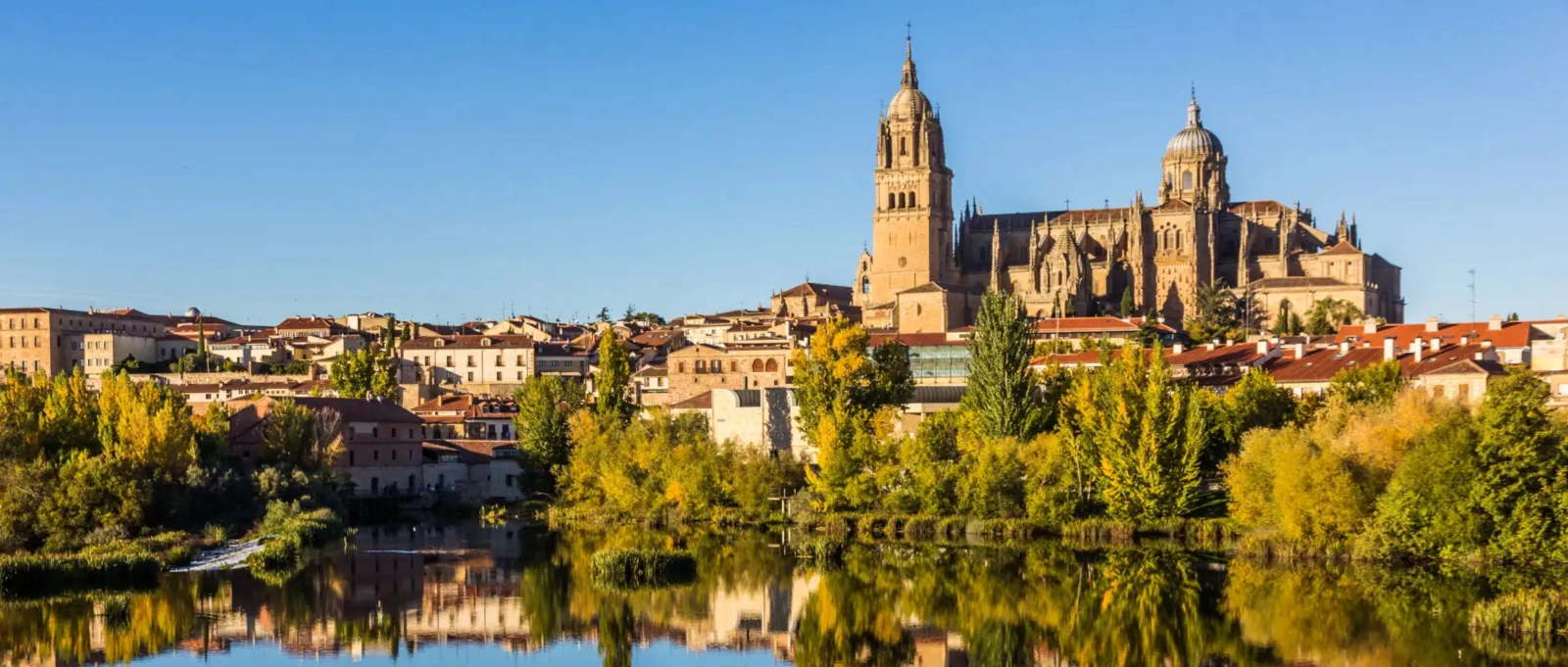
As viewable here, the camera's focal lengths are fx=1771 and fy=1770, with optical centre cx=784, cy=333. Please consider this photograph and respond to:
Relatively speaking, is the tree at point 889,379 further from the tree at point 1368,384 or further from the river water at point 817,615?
the tree at point 1368,384

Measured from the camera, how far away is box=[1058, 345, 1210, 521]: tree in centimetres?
3472

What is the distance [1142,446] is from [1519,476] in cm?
816

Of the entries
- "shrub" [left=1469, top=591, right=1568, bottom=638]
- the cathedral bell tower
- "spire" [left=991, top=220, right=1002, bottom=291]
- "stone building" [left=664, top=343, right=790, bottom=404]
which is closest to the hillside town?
"stone building" [left=664, top=343, right=790, bottom=404]

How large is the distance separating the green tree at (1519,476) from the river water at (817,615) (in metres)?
0.71

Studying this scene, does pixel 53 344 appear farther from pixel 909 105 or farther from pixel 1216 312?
pixel 1216 312

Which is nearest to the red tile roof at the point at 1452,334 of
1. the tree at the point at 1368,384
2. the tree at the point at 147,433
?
the tree at the point at 1368,384

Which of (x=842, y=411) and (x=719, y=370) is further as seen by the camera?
(x=719, y=370)

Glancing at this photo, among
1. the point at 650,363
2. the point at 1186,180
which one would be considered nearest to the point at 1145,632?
the point at 650,363

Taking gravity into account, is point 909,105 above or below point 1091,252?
above

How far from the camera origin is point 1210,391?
41875mm

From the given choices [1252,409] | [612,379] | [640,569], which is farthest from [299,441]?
[1252,409]

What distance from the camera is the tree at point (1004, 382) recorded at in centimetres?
3878

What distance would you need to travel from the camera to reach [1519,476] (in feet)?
92.0

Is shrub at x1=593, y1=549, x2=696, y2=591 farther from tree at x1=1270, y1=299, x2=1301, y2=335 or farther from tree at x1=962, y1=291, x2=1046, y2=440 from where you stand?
tree at x1=1270, y1=299, x2=1301, y2=335
